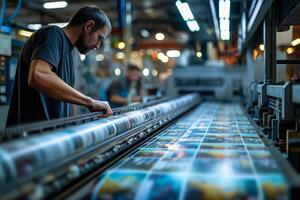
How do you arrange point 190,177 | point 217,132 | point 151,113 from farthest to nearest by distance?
point 151,113, point 217,132, point 190,177

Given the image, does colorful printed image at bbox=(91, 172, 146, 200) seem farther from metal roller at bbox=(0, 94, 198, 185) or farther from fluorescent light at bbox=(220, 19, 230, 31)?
fluorescent light at bbox=(220, 19, 230, 31)

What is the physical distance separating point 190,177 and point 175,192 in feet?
0.41

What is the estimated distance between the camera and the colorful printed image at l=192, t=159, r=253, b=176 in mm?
1261

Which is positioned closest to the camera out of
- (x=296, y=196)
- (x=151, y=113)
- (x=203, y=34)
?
(x=296, y=196)

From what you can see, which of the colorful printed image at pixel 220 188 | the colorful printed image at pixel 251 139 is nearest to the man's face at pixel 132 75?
the colorful printed image at pixel 251 139

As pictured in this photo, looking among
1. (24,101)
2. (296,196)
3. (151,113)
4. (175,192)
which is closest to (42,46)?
(24,101)

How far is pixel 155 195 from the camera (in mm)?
1089

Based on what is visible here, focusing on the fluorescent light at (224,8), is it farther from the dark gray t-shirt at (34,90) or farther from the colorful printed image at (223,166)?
the colorful printed image at (223,166)

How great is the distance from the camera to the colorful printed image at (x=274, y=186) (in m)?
1.06

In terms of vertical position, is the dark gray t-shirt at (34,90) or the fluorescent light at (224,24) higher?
the fluorescent light at (224,24)

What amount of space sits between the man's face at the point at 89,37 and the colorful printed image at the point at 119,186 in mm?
1096

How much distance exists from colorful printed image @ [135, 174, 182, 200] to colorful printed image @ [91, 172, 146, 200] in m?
0.02

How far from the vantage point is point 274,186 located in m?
1.11

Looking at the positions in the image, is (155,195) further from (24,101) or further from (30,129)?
(24,101)
